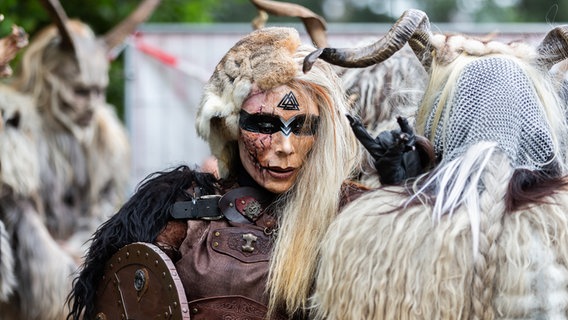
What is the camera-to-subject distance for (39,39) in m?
7.81

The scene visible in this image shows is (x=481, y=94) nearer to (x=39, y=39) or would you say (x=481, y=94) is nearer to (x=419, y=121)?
(x=419, y=121)

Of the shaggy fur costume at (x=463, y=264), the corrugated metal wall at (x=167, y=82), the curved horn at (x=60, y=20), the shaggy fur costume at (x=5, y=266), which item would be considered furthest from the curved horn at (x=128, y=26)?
the shaggy fur costume at (x=463, y=264)

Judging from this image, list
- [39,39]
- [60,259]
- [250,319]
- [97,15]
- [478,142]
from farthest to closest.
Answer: [97,15]
[39,39]
[60,259]
[250,319]
[478,142]

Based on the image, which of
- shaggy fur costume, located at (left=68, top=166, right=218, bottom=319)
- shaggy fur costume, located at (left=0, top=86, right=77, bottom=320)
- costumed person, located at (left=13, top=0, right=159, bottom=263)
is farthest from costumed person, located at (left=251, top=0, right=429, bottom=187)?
costumed person, located at (left=13, top=0, right=159, bottom=263)

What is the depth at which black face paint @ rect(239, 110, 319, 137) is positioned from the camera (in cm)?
344

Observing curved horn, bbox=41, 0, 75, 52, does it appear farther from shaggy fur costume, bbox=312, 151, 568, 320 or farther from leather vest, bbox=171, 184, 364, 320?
shaggy fur costume, bbox=312, 151, 568, 320

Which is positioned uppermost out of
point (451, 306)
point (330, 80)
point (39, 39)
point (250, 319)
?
point (330, 80)

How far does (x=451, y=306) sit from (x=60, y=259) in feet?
14.8

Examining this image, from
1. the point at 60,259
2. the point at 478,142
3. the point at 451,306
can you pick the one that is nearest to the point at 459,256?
the point at 451,306

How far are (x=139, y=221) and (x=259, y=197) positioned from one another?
0.41 metres

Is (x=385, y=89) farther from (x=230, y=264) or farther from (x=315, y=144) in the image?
(x=230, y=264)

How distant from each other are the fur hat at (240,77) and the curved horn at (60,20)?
153 inches

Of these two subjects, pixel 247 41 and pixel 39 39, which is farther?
pixel 39 39

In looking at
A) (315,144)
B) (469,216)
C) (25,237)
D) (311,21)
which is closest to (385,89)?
(311,21)
